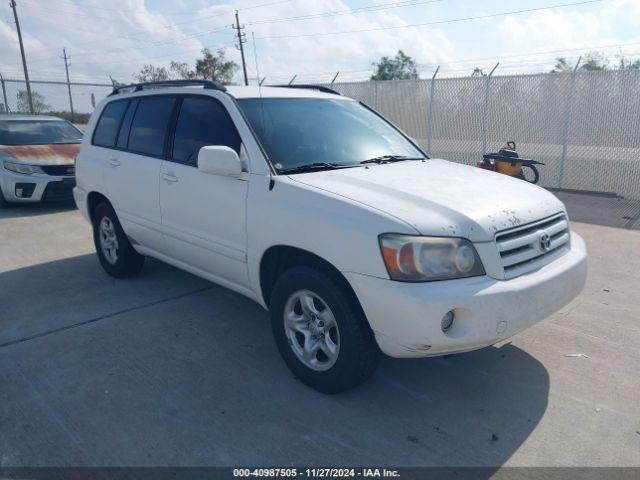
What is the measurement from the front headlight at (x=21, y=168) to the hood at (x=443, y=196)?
24.3ft

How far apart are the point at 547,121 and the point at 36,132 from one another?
398 inches

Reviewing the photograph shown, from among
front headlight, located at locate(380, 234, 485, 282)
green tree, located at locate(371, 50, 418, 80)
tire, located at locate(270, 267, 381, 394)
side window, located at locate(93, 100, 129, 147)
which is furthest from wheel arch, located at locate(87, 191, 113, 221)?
green tree, located at locate(371, 50, 418, 80)

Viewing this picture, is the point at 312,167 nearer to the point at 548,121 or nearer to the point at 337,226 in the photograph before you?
the point at 337,226

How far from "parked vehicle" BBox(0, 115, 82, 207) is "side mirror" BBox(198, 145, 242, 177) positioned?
6735 mm

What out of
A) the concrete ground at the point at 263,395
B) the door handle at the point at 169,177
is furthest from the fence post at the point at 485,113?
the door handle at the point at 169,177

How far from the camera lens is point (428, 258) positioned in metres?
2.81

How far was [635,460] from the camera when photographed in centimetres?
270

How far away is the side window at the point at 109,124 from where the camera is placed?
529 cm

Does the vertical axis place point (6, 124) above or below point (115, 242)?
above

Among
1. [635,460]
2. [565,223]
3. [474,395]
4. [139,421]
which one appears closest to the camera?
[635,460]

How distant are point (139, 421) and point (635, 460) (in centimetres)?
264

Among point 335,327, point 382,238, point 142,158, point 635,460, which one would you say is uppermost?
point 142,158

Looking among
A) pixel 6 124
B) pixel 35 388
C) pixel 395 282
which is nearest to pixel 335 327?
pixel 395 282

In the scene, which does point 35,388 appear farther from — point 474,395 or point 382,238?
point 474,395
